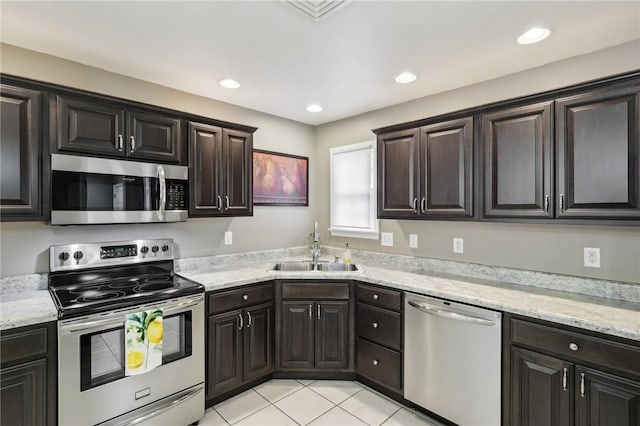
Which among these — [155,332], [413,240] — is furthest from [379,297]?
[155,332]

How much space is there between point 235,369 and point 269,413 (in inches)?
17.0

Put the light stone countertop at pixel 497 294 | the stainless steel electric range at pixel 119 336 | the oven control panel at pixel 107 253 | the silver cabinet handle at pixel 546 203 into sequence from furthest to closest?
the oven control panel at pixel 107 253 → the silver cabinet handle at pixel 546 203 → the stainless steel electric range at pixel 119 336 → the light stone countertop at pixel 497 294

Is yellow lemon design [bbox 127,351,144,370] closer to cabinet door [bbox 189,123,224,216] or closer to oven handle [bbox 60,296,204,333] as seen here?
oven handle [bbox 60,296,204,333]

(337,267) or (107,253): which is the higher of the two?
(107,253)

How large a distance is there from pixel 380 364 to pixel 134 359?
1.83 meters

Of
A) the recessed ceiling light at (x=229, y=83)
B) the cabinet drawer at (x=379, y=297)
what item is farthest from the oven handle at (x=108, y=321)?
the recessed ceiling light at (x=229, y=83)

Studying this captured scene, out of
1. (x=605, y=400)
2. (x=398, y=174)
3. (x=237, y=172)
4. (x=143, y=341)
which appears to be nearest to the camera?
(x=605, y=400)

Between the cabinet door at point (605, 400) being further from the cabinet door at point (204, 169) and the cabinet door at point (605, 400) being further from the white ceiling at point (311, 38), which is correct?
the cabinet door at point (204, 169)

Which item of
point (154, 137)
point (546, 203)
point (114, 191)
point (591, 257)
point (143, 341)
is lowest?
point (143, 341)

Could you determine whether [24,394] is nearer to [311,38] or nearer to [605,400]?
[311,38]

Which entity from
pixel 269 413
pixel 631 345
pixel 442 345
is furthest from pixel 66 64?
pixel 631 345

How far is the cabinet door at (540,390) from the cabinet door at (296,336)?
158 centimetres

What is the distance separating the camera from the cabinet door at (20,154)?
1871mm

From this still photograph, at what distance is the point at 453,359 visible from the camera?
217 cm
